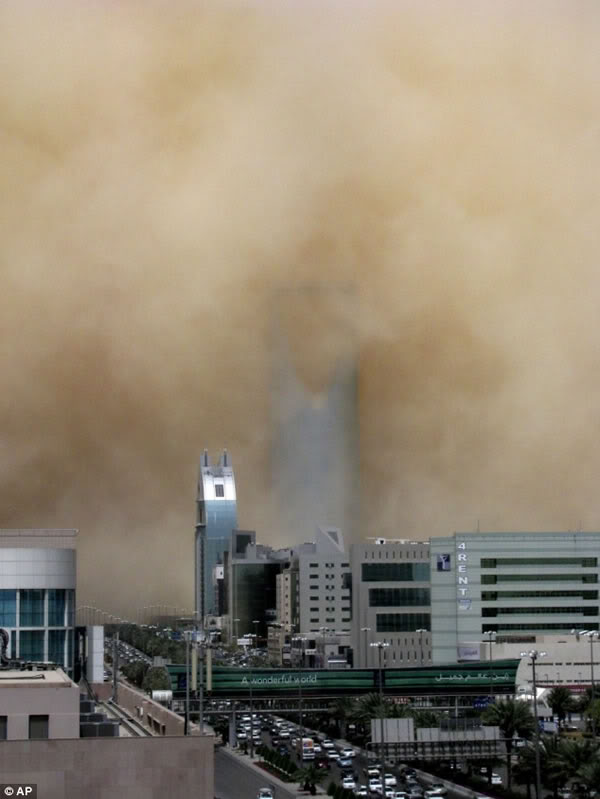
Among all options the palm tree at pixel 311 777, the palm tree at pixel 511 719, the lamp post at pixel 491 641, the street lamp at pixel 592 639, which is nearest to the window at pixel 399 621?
the lamp post at pixel 491 641

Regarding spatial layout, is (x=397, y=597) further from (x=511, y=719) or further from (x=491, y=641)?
(x=511, y=719)

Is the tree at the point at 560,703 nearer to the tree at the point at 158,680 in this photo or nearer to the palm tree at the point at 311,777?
the tree at the point at 158,680

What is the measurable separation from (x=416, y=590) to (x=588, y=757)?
43956mm

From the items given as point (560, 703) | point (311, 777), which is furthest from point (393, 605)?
point (311, 777)

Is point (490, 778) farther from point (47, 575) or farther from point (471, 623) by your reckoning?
point (471, 623)

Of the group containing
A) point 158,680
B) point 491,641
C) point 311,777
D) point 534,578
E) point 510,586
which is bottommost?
point 311,777

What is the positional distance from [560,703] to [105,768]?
34.1 meters

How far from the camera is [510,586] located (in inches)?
2384

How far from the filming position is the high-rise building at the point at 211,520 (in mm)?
158762

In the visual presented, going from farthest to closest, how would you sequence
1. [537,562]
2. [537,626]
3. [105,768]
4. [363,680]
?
[537,562] → [537,626] → [363,680] → [105,768]

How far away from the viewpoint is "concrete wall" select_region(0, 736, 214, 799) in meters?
12.7

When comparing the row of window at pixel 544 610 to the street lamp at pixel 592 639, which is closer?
the street lamp at pixel 592 639

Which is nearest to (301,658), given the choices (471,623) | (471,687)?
(471,623)

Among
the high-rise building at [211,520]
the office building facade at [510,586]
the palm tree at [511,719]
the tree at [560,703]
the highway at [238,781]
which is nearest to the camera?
the highway at [238,781]
